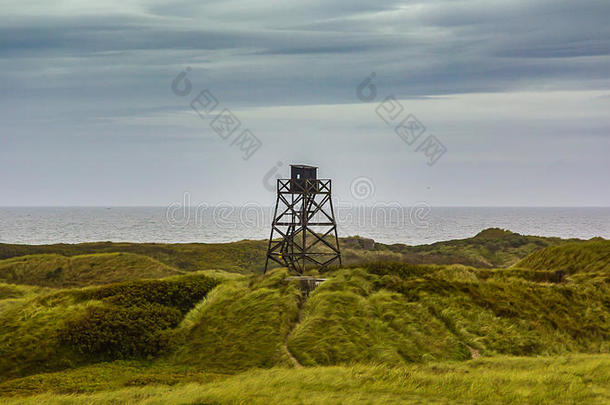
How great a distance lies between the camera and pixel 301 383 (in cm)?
1518

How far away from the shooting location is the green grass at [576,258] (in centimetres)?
3781

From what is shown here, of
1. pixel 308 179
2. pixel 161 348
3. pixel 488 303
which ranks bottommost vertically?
pixel 161 348

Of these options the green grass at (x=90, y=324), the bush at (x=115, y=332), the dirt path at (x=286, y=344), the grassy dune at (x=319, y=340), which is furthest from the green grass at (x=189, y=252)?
the dirt path at (x=286, y=344)

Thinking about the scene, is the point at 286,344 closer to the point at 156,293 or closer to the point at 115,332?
the point at 115,332

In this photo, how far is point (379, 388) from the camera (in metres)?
14.8

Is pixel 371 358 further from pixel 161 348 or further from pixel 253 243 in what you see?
pixel 253 243

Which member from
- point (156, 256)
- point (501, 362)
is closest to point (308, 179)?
point (501, 362)

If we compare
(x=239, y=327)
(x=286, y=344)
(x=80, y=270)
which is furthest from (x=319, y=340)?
(x=80, y=270)

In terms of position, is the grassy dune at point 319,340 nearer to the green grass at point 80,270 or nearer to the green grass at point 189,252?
the green grass at point 80,270

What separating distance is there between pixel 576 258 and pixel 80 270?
2026 inches

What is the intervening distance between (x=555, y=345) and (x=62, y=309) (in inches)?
945

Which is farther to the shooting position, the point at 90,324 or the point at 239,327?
the point at 90,324

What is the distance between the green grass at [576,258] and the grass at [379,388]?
74.5ft

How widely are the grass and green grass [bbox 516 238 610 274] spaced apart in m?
22.7
